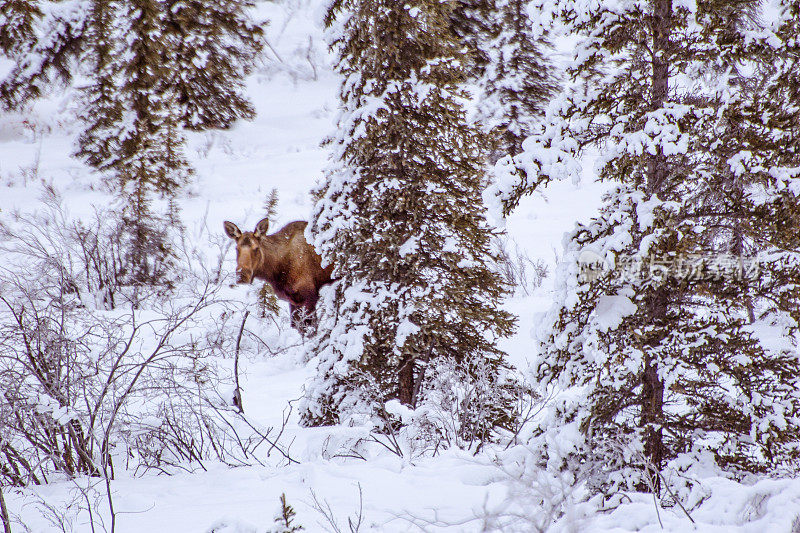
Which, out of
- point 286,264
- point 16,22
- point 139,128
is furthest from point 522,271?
point 16,22

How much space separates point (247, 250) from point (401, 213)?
4139 millimetres

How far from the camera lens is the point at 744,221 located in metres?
4.10

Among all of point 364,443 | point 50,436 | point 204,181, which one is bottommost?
point 364,443

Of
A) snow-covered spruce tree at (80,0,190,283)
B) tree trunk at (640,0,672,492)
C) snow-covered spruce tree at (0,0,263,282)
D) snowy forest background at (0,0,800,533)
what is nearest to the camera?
snowy forest background at (0,0,800,533)

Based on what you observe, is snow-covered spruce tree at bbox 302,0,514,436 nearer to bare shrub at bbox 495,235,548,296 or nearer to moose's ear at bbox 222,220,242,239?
moose's ear at bbox 222,220,242,239

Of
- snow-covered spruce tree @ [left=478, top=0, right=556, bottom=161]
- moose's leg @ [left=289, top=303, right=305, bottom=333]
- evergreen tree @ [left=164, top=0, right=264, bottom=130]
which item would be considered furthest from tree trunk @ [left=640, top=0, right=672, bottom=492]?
snow-covered spruce tree @ [left=478, top=0, right=556, bottom=161]

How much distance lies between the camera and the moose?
377 inches

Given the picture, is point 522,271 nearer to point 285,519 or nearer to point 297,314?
point 297,314

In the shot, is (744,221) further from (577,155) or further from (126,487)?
(126,487)

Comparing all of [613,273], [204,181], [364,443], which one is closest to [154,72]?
[204,181]

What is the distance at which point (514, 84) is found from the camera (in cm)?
1955

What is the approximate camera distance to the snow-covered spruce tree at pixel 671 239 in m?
3.94

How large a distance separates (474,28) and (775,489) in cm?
1907

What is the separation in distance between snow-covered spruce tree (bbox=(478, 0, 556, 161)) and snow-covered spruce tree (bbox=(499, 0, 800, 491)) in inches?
605
